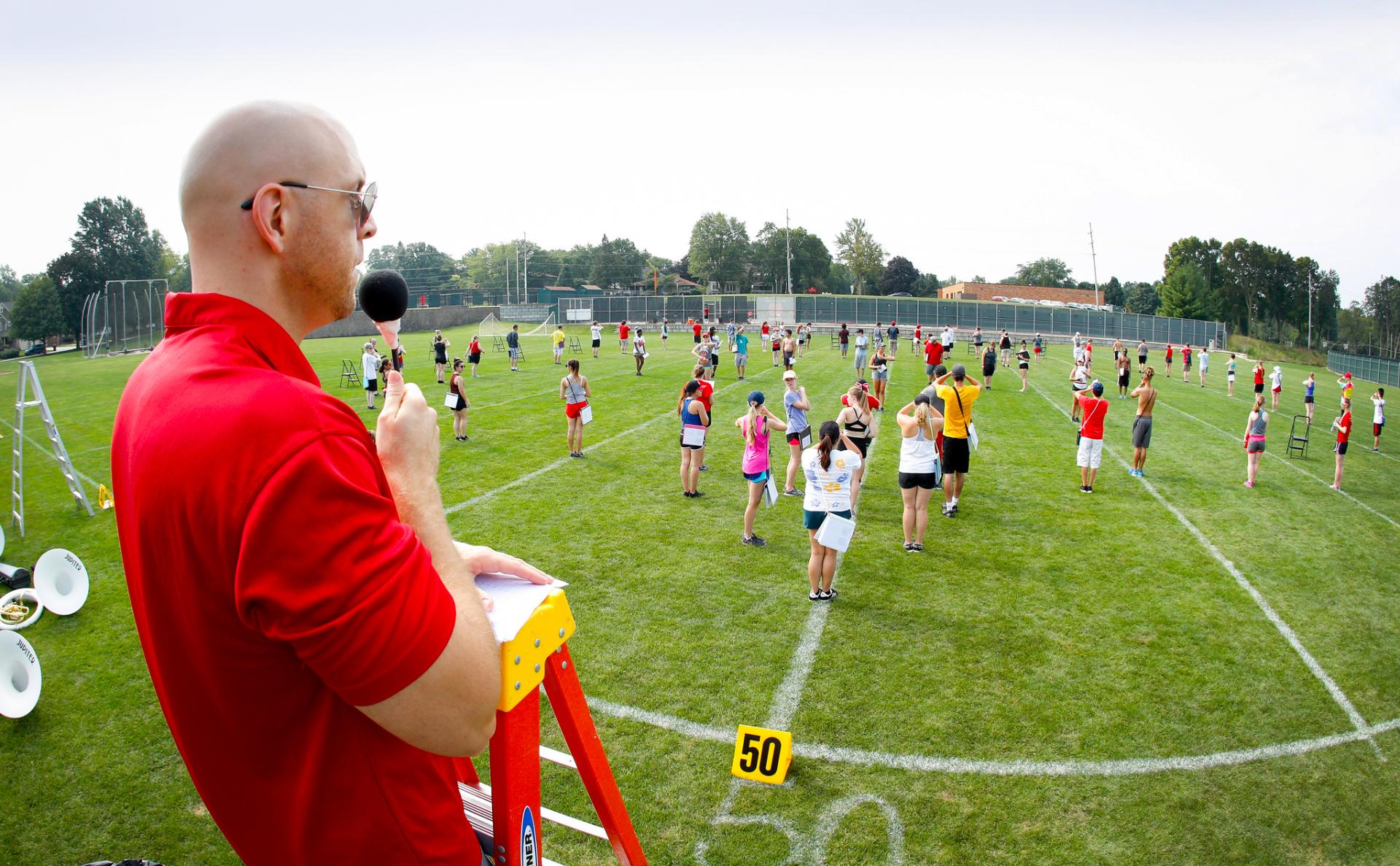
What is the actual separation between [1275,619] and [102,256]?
96.3m

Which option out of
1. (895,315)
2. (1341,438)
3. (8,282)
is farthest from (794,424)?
(8,282)

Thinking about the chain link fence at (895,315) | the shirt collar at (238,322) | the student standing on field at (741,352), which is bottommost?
the shirt collar at (238,322)

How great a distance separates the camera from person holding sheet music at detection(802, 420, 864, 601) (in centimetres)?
917

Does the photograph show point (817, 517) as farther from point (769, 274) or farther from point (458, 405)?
point (769, 274)

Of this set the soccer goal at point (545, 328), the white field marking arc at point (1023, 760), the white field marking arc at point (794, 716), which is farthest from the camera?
the soccer goal at point (545, 328)

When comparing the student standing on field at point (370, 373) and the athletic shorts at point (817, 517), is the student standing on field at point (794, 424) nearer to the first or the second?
A: the athletic shorts at point (817, 517)

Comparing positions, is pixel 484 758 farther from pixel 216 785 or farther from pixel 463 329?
pixel 463 329

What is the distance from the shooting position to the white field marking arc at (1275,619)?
7289 millimetres

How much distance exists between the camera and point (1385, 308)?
3602 inches

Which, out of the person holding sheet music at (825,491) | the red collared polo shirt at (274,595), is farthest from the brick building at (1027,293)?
the red collared polo shirt at (274,595)

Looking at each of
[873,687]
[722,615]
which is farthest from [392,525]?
[722,615]

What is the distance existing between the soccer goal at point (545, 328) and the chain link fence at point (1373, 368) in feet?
183

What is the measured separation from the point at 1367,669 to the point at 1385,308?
371ft

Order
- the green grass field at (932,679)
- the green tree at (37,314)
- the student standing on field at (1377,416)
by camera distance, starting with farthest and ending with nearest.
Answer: the green tree at (37,314), the student standing on field at (1377,416), the green grass field at (932,679)
